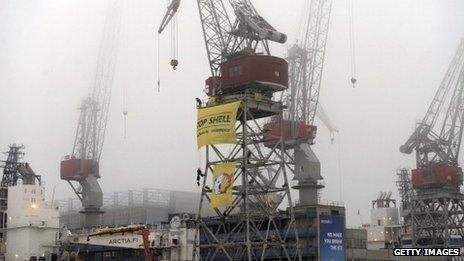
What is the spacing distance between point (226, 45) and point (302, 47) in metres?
66.2

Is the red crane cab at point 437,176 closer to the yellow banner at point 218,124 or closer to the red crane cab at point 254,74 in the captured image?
the red crane cab at point 254,74

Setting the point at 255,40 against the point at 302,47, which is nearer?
the point at 255,40

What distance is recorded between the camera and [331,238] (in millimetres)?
154875

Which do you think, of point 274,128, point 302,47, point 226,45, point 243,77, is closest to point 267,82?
point 243,77

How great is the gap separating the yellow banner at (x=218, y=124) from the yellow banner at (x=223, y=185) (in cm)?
483

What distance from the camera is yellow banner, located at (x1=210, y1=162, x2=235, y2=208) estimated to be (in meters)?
108

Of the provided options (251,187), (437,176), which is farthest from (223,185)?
(437,176)

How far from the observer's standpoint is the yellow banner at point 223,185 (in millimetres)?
107562

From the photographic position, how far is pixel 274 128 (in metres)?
165

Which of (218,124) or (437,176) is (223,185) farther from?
(437,176)

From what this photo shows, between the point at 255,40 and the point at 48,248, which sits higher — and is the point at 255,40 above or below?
above

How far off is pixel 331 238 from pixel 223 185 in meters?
54.6

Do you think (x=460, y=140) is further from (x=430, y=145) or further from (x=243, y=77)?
(x=243, y=77)

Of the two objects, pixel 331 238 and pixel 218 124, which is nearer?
pixel 218 124
